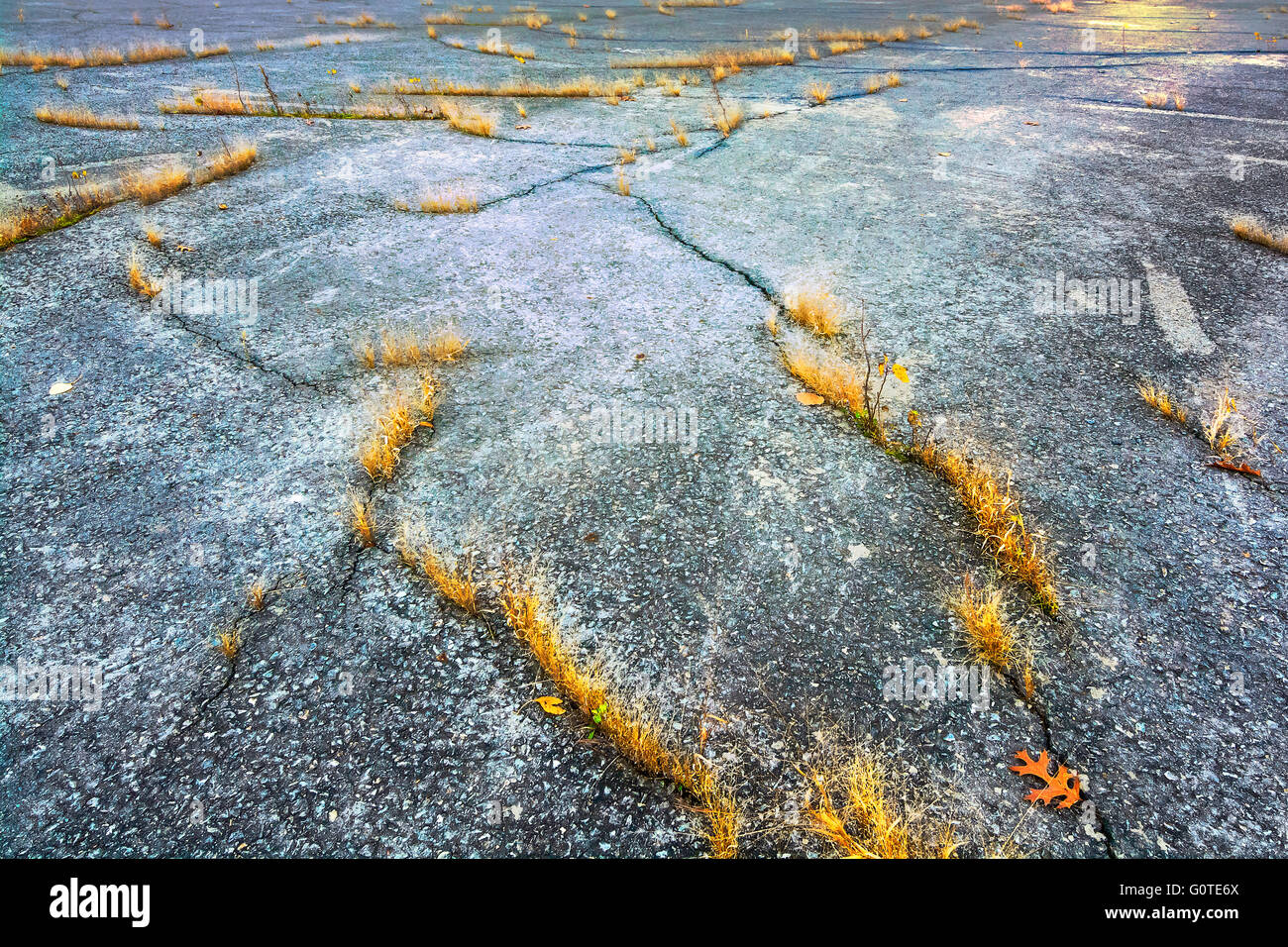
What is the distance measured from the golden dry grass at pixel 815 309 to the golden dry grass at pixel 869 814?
248 centimetres

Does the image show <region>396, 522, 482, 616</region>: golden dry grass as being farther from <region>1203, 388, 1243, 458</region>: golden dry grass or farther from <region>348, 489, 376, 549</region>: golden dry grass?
<region>1203, 388, 1243, 458</region>: golden dry grass

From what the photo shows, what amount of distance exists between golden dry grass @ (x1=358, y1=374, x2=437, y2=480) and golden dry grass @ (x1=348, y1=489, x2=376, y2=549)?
140mm

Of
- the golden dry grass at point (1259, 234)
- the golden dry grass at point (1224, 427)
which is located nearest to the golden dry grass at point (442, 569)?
the golden dry grass at point (1224, 427)

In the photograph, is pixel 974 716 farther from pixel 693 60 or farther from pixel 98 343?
pixel 693 60

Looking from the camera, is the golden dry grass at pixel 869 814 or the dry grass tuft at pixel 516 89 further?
the dry grass tuft at pixel 516 89

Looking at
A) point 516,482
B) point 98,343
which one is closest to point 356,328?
point 98,343

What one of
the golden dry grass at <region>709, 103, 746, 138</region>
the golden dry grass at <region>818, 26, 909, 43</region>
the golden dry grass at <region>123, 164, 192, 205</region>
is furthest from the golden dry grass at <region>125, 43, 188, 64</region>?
the golden dry grass at <region>818, 26, 909, 43</region>

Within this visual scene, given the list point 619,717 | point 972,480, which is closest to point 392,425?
point 619,717

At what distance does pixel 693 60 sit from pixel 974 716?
12.7 meters

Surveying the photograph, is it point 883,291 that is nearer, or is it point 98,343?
point 98,343

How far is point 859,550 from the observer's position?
243 cm

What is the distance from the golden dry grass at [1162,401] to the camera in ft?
9.89

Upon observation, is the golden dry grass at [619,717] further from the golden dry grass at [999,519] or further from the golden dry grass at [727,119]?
the golden dry grass at [727,119]

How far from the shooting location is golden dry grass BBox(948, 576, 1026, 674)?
6.72 ft
